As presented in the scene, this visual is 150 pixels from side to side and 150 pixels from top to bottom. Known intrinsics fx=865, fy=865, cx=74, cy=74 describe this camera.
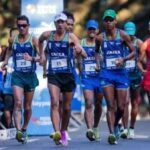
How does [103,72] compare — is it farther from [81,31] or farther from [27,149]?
[81,31]

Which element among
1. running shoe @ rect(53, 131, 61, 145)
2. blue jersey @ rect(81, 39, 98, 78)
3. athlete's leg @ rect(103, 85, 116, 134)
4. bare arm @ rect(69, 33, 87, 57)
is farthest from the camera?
blue jersey @ rect(81, 39, 98, 78)

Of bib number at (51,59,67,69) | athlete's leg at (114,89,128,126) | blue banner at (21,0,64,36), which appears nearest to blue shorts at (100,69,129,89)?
athlete's leg at (114,89,128,126)

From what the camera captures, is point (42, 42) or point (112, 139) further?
point (42, 42)

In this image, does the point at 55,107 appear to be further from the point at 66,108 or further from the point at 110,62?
the point at 110,62

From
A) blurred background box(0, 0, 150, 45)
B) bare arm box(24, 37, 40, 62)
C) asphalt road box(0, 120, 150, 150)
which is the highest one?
blurred background box(0, 0, 150, 45)

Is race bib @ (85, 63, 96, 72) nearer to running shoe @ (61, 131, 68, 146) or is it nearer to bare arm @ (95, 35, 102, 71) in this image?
bare arm @ (95, 35, 102, 71)

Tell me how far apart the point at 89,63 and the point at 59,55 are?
1602 mm

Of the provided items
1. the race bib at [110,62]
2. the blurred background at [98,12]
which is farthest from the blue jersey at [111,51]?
the blurred background at [98,12]

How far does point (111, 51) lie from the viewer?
1413 centimetres

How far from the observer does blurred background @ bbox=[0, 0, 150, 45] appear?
94.7 ft

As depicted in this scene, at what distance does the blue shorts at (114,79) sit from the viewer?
46.1 ft

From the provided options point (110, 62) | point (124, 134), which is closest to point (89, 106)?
point (124, 134)

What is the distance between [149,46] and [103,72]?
1.01 meters

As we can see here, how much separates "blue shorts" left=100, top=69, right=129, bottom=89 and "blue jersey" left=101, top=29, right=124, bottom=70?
0.09 meters
